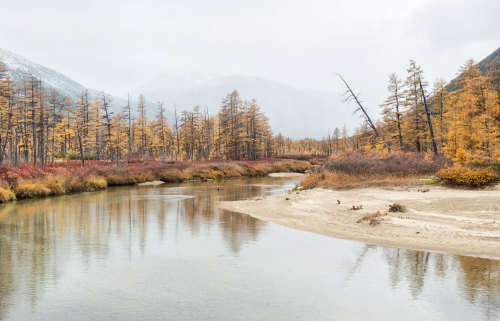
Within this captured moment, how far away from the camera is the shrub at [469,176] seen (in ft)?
53.0

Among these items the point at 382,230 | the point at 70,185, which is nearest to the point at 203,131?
the point at 70,185

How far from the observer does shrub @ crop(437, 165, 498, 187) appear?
53.0 ft

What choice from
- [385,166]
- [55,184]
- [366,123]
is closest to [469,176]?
[385,166]

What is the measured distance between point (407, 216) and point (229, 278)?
7.62 m

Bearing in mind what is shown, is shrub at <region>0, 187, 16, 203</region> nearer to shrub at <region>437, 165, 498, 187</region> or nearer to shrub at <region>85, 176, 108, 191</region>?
shrub at <region>85, 176, 108, 191</region>

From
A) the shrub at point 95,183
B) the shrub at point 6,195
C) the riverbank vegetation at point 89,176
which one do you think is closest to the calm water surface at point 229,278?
the shrub at point 6,195

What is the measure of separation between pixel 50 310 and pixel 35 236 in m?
7.63

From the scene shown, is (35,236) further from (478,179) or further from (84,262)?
(478,179)

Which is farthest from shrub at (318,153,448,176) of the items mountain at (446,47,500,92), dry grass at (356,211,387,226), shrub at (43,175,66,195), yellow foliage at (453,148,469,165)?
mountain at (446,47,500,92)

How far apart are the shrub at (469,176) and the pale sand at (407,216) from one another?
0.89 meters

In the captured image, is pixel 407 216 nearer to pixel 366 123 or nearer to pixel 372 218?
pixel 372 218

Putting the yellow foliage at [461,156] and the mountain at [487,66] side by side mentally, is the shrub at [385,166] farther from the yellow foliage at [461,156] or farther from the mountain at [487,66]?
the mountain at [487,66]

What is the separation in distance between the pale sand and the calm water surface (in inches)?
31.4

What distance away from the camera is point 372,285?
273 inches
